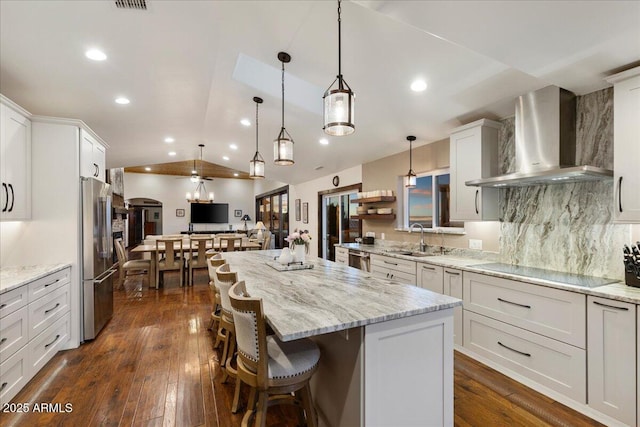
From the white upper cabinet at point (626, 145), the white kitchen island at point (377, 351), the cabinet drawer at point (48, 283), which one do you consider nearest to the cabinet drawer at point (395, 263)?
the white kitchen island at point (377, 351)

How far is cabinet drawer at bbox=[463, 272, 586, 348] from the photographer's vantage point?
6.66 ft

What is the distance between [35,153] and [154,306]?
→ 2.60 metres

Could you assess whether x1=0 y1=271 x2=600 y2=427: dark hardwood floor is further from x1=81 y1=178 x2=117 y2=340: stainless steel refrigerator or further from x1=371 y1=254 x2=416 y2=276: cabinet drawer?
x1=371 y1=254 x2=416 y2=276: cabinet drawer

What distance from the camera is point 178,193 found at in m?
11.2

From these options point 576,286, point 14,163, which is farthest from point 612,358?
point 14,163

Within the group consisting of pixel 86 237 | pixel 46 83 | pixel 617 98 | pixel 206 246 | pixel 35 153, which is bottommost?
pixel 206 246

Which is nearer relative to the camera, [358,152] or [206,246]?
[358,152]

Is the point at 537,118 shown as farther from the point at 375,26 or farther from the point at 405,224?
the point at 405,224

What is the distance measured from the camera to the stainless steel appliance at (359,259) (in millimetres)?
4328

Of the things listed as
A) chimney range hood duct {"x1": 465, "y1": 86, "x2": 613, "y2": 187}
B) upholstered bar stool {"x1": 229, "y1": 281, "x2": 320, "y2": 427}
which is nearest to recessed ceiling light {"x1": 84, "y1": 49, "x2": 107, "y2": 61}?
upholstered bar stool {"x1": 229, "y1": 281, "x2": 320, "y2": 427}

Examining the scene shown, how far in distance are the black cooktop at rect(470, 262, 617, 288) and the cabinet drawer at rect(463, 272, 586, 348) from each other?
0.12m

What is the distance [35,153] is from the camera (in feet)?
9.39

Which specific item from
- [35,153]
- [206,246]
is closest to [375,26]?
[35,153]

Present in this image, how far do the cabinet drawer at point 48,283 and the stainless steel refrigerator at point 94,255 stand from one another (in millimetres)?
194
